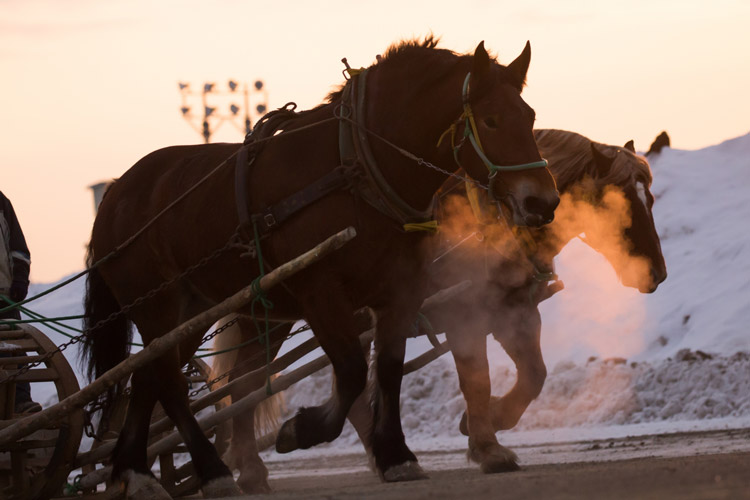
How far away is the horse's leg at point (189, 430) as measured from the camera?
708cm

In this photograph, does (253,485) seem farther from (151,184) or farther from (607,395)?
(607,395)

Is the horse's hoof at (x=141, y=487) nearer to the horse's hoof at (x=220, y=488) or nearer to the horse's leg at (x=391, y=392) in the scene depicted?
the horse's hoof at (x=220, y=488)

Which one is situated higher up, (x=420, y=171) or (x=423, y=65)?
(x=423, y=65)

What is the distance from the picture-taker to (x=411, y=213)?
6660 millimetres

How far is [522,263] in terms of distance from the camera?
8.10m

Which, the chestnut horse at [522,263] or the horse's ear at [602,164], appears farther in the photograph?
the horse's ear at [602,164]

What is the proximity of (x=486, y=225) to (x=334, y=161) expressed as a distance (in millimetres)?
1449

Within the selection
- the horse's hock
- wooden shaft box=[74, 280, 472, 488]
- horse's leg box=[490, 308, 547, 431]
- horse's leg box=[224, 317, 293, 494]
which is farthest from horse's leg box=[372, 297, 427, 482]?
the horse's hock

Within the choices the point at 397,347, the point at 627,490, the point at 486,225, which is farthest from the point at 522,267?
the point at 627,490

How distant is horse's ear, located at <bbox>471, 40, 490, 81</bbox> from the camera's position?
651 cm

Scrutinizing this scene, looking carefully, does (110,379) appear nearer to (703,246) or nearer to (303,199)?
(303,199)

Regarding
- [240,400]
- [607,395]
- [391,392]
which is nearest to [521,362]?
[391,392]

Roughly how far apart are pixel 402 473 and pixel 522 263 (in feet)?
5.69

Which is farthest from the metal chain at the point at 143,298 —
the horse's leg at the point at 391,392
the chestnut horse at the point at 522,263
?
the chestnut horse at the point at 522,263
